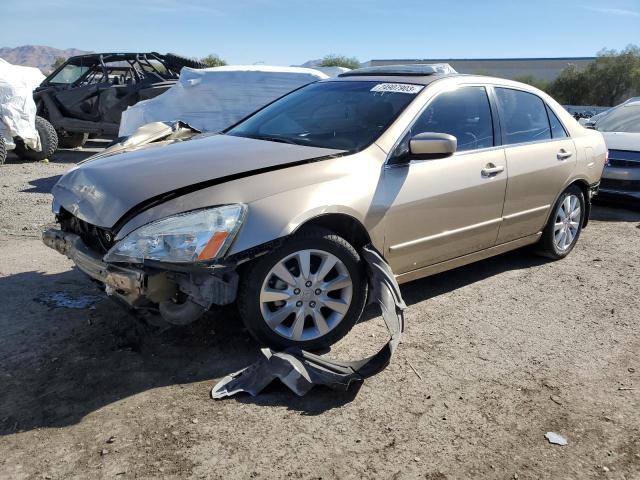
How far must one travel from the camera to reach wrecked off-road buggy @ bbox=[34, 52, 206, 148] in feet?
38.9

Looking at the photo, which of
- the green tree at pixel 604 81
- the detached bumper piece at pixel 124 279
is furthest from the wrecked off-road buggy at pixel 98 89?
the green tree at pixel 604 81

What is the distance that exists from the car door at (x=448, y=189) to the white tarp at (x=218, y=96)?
471cm

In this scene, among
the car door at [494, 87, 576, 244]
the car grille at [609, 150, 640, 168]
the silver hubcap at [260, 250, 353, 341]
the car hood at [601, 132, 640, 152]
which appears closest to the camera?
the silver hubcap at [260, 250, 353, 341]

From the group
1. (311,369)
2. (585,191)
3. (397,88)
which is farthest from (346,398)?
(585,191)

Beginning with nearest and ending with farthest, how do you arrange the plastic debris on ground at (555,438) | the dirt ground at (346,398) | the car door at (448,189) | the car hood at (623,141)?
the dirt ground at (346,398)
the plastic debris on ground at (555,438)
the car door at (448,189)
the car hood at (623,141)

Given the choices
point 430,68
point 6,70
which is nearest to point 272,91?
point 430,68

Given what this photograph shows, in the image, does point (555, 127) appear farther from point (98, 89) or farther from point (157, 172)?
point (98, 89)

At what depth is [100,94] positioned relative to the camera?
469 inches

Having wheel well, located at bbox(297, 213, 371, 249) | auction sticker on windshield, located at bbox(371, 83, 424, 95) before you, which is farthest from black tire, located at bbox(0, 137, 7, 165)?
wheel well, located at bbox(297, 213, 371, 249)

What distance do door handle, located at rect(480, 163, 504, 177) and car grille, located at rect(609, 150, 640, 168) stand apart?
4469 mm

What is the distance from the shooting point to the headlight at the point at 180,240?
120 inches

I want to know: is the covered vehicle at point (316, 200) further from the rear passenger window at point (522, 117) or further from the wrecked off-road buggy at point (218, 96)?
the wrecked off-road buggy at point (218, 96)

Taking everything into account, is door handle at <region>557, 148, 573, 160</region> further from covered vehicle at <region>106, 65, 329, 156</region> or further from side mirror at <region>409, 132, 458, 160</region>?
covered vehicle at <region>106, 65, 329, 156</region>

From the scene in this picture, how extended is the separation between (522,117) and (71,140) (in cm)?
1108
